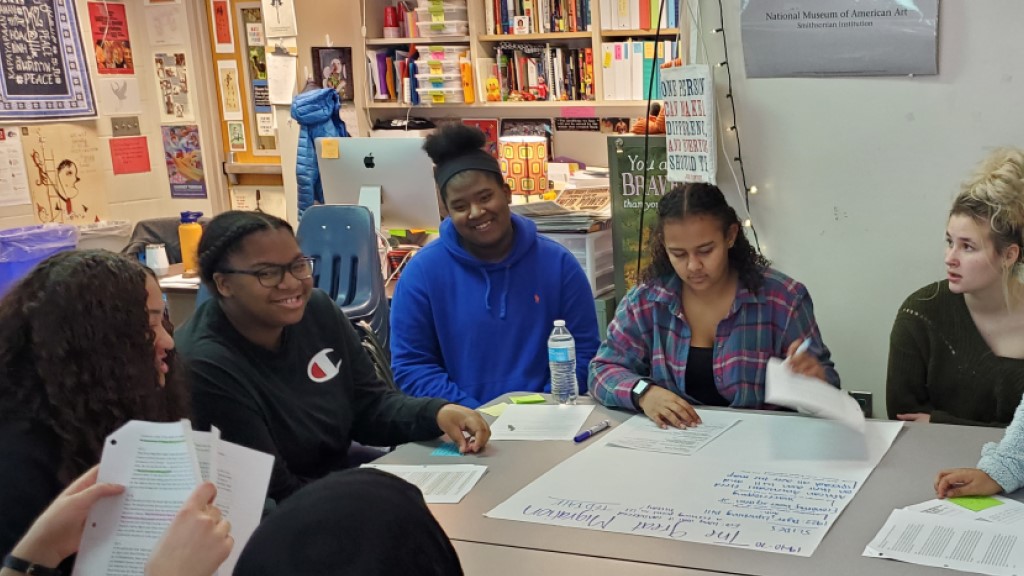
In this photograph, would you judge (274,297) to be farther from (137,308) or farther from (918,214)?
(918,214)

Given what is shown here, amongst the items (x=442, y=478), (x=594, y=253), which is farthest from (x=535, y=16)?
(x=442, y=478)

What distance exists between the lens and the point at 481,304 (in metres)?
2.62

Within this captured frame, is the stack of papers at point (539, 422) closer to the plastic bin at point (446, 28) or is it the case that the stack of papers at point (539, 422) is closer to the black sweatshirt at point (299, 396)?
the black sweatshirt at point (299, 396)

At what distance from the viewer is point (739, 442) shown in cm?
190

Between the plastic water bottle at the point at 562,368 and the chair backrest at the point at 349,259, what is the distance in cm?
127

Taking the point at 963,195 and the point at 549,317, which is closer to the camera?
the point at 963,195

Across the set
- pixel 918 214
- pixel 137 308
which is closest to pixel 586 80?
pixel 918 214

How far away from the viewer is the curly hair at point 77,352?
1.44 metres

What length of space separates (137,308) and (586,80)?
12.7 ft

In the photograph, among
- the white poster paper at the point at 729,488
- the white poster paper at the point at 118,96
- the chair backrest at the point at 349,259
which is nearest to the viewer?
the white poster paper at the point at 729,488

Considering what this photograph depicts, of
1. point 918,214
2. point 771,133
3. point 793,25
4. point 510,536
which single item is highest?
point 793,25

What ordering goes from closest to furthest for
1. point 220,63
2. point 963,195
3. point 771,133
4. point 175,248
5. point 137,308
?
point 137,308 → point 963,195 → point 771,133 → point 175,248 → point 220,63

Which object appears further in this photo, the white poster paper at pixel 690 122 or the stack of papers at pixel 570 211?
the stack of papers at pixel 570 211

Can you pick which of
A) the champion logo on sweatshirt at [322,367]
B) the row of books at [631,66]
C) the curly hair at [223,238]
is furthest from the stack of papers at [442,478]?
the row of books at [631,66]
